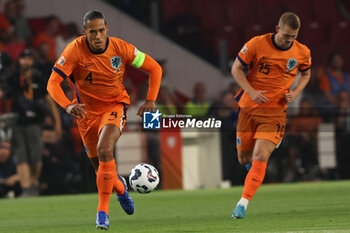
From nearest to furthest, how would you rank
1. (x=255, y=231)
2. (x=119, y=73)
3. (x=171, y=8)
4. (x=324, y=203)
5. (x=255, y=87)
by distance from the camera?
(x=255, y=231) < (x=119, y=73) < (x=255, y=87) < (x=324, y=203) < (x=171, y=8)

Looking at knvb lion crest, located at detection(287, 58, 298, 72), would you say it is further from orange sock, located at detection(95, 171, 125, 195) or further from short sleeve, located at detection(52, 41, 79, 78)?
short sleeve, located at detection(52, 41, 79, 78)

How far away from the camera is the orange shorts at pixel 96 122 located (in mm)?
7086

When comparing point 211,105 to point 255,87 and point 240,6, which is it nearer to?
point 240,6

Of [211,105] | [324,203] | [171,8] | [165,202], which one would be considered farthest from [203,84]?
[324,203]

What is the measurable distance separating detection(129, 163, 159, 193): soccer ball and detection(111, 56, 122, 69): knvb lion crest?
120 centimetres

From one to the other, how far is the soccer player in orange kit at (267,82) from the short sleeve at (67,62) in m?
1.70

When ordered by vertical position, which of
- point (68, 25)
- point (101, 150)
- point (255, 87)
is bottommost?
point (101, 150)

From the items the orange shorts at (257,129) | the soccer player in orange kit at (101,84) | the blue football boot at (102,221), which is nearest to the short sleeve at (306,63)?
the orange shorts at (257,129)

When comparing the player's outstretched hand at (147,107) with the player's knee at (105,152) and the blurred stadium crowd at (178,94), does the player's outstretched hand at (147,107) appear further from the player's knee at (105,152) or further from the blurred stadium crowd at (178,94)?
the blurred stadium crowd at (178,94)

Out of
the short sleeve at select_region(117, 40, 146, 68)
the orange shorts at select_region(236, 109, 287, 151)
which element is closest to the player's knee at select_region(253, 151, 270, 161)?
the orange shorts at select_region(236, 109, 287, 151)

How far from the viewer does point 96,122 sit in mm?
7352

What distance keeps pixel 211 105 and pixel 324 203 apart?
5.15 metres

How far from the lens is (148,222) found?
→ 7621mm

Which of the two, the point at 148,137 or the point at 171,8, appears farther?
the point at 171,8
